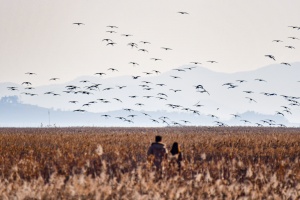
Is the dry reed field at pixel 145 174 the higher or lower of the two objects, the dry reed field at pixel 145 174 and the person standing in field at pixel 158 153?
the lower

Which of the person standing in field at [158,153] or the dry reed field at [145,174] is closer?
the dry reed field at [145,174]

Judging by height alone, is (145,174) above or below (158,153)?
below

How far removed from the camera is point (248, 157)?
28.7 m

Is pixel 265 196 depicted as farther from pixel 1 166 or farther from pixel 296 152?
pixel 296 152

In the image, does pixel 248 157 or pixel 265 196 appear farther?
pixel 248 157

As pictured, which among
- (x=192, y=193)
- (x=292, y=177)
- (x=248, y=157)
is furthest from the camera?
(x=248, y=157)

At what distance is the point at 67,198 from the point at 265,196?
586 cm

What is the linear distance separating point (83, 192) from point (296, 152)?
19991 millimetres

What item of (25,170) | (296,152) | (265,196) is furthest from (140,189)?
(296,152)

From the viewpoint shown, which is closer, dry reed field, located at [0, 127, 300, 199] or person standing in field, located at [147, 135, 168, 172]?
dry reed field, located at [0, 127, 300, 199]

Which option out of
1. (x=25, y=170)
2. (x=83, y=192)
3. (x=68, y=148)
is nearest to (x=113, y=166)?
(x=25, y=170)

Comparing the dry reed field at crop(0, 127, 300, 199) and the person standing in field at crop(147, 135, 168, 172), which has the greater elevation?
the person standing in field at crop(147, 135, 168, 172)

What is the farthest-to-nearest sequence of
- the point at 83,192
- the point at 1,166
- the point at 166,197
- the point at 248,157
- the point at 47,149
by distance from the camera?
the point at 47,149
the point at 248,157
the point at 1,166
the point at 166,197
the point at 83,192

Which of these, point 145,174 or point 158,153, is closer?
point 145,174
